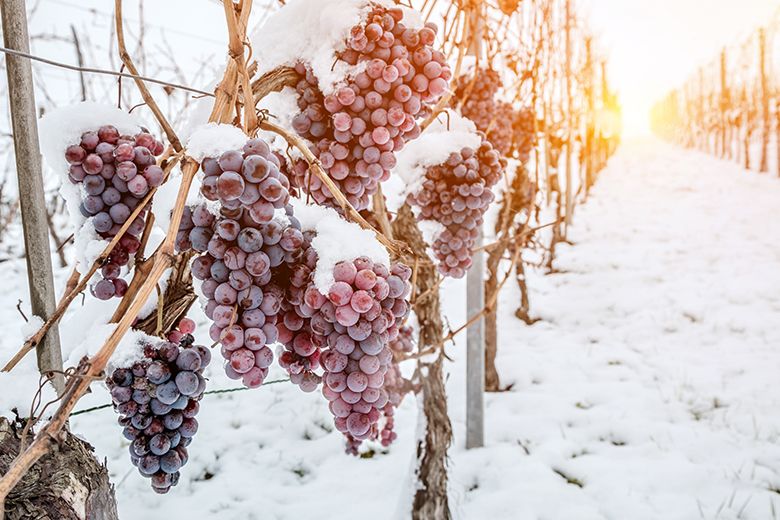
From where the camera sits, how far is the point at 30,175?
0.86 meters

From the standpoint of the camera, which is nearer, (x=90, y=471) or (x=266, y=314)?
(x=266, y=314)

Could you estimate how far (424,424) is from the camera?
2.07 metres

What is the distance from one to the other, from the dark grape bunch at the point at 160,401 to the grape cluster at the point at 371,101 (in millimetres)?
341

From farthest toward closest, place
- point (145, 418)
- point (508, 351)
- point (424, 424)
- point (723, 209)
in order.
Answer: point (723, 209)
point (508, 351)
point (424, 424)
point (145, 418)

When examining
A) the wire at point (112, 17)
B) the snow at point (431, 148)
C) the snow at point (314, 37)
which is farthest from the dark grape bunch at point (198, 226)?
the wire at point (112, 17)

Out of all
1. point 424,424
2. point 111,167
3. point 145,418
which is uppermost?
point 111,167

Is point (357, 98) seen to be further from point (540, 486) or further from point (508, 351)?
point (508, 351)

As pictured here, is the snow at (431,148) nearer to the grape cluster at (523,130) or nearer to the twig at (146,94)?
the twig at (146,94)

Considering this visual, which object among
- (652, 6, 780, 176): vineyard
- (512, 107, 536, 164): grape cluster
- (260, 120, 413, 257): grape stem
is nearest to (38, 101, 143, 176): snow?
(260, 120, 413, 257): grape stem

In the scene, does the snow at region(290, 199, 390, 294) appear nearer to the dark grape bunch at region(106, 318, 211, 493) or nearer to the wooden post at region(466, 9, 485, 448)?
the dark grape bunch at region(106, 318, 211, 493)

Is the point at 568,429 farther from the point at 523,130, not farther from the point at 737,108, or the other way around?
the point at 737,108

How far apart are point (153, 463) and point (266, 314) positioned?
0.25 meters

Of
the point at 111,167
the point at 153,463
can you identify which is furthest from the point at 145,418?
the point at 111,167

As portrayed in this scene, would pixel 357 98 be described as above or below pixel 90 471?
above
